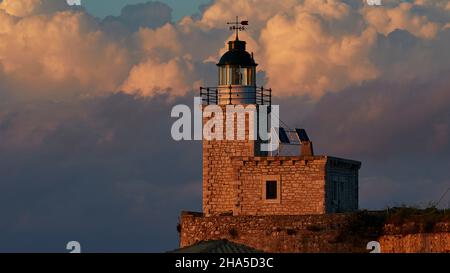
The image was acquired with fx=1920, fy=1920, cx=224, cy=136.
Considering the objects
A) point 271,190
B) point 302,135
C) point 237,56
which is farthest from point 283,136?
point 237,56

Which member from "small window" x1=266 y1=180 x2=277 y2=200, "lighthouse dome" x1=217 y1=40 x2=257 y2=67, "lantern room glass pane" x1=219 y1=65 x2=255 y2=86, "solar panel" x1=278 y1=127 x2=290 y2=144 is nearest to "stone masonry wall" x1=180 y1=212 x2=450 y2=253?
"small window" x1=266 y1=180 x2=277 y2=200

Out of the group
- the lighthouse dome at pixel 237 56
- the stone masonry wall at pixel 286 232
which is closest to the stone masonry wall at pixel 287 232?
the stone masonry wall at pixel 286 232

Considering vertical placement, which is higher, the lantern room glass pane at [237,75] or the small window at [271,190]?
the lantern room glass pane at [237,75]

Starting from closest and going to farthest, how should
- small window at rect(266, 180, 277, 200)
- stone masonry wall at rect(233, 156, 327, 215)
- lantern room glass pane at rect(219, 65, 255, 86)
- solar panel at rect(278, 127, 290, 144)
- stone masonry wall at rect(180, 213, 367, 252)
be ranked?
stone masonry wall at rect(180, 213, 367, 252), stone masonry wall at rect(233, 156, 327, 215), small window at rect(266, 180, 277, 200), solar panel at rect(278, 127, 290, 144), lantern room glass pane at rect(219, 65, 255, 86)

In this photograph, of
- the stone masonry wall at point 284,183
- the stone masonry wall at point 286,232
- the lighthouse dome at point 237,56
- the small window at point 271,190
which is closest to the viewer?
the stone masonry wall at point 286,232

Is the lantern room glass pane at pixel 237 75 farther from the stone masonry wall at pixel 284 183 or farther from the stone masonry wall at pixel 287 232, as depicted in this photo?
the stone masonry wall at pixel 287 232

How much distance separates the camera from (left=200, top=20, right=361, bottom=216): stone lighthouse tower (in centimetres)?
7481

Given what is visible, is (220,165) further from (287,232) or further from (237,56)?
(287,232)

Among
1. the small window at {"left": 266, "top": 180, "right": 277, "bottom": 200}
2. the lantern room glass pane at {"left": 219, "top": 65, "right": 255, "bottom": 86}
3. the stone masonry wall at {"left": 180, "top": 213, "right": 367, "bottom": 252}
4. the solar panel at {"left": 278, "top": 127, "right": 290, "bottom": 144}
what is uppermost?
the lantern room glass pane at {"left": 219, "top": 65, "right": 255, "bottom": 86}

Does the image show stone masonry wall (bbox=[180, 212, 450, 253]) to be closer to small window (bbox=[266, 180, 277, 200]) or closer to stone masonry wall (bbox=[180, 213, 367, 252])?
stone masonry wall (bbox=[180, 213, 367, 252])

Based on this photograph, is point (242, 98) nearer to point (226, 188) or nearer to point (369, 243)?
point (226, 188)

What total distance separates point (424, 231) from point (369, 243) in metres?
4.70

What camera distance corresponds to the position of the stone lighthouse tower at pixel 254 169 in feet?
245
